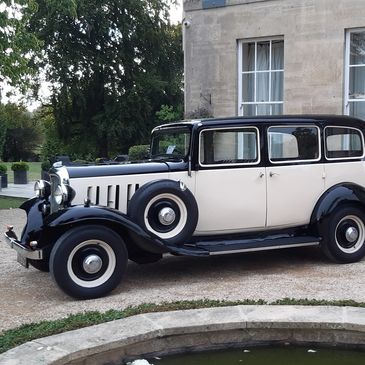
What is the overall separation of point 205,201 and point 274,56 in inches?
279

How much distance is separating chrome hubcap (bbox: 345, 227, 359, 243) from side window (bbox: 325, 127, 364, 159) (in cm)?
95

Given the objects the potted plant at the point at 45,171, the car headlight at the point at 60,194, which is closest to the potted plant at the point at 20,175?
the potted plant at the point at 45,171

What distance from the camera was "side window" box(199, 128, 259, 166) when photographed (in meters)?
6.27

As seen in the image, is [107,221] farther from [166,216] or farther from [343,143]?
[343,143]

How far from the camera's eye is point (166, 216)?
5801 mm

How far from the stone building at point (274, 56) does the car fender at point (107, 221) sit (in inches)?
283

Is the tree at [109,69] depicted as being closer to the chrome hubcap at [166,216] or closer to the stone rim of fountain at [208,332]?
the chrome hubcap at [166,216]

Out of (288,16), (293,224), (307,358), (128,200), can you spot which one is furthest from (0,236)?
(288,16)

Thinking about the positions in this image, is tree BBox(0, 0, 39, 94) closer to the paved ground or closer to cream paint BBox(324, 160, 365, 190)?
the paved ground

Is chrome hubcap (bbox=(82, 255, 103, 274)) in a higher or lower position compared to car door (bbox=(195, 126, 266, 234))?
lower

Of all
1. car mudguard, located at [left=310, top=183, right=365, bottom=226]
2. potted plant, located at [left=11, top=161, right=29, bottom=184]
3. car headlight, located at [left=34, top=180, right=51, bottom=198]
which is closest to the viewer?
car headlight, located at [left=34, top=180, right=51, bottom=198]

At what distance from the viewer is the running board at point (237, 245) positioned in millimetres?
5879

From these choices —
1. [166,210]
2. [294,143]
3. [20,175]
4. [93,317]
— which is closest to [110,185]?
[166,210]

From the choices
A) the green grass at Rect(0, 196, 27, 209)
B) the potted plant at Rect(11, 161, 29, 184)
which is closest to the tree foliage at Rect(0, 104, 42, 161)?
the potted plant at Rect(11, 161, 29, 184)
